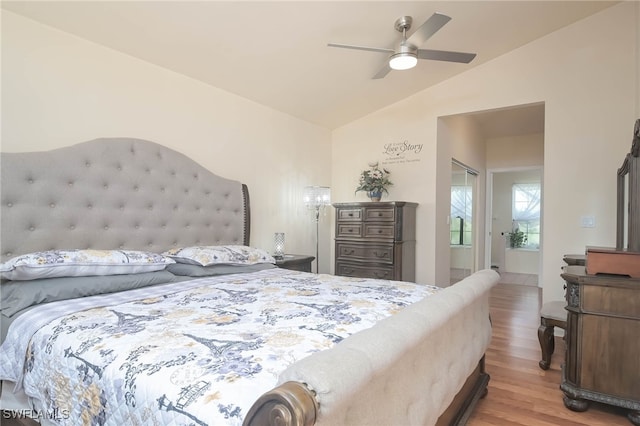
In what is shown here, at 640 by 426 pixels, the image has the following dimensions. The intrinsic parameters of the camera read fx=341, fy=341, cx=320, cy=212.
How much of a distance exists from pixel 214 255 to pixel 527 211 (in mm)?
8226

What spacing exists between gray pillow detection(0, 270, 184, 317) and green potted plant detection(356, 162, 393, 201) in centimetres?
301

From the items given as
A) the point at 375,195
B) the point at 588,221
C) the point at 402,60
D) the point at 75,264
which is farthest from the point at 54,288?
the point at 588,221

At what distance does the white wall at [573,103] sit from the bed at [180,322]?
193 centimetres

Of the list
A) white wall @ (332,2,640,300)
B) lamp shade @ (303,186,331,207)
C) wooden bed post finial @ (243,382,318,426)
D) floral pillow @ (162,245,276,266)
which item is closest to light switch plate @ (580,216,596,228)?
white wall @ (332,2,640,300)

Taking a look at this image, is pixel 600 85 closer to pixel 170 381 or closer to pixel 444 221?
pixel 444 221

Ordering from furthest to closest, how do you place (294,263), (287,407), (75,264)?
(294,263)
(75,264)
(287,407)

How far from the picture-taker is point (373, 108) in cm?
450

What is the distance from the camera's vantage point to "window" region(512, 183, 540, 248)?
8180mm

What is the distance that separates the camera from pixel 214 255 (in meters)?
2.59

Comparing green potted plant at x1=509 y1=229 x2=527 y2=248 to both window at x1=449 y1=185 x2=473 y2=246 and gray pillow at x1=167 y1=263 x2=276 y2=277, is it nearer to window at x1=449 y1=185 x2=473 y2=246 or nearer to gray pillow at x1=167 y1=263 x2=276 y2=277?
window at x1=449 y1=185 x2=473 y2=246

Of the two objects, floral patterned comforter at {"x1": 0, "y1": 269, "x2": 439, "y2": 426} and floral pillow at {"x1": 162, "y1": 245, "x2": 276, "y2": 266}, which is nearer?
floral patterned comforter at {"x1": 0, "y1": 269, "x2": 439, "y2": 426}

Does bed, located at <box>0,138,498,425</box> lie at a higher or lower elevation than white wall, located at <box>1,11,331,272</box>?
lower

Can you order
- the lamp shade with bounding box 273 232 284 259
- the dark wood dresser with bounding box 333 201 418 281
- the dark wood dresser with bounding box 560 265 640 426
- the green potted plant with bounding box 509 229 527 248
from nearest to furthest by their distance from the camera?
the dark wood dresser with bounding box 560 265 640 426, the lamp shade with bounding box 273 232 284 259, the dark wood dresser with bounding box 333 201 418 281, the green potted plant with bounding box 509 229 527 248

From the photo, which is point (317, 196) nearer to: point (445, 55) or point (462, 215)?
point (445, 55)
